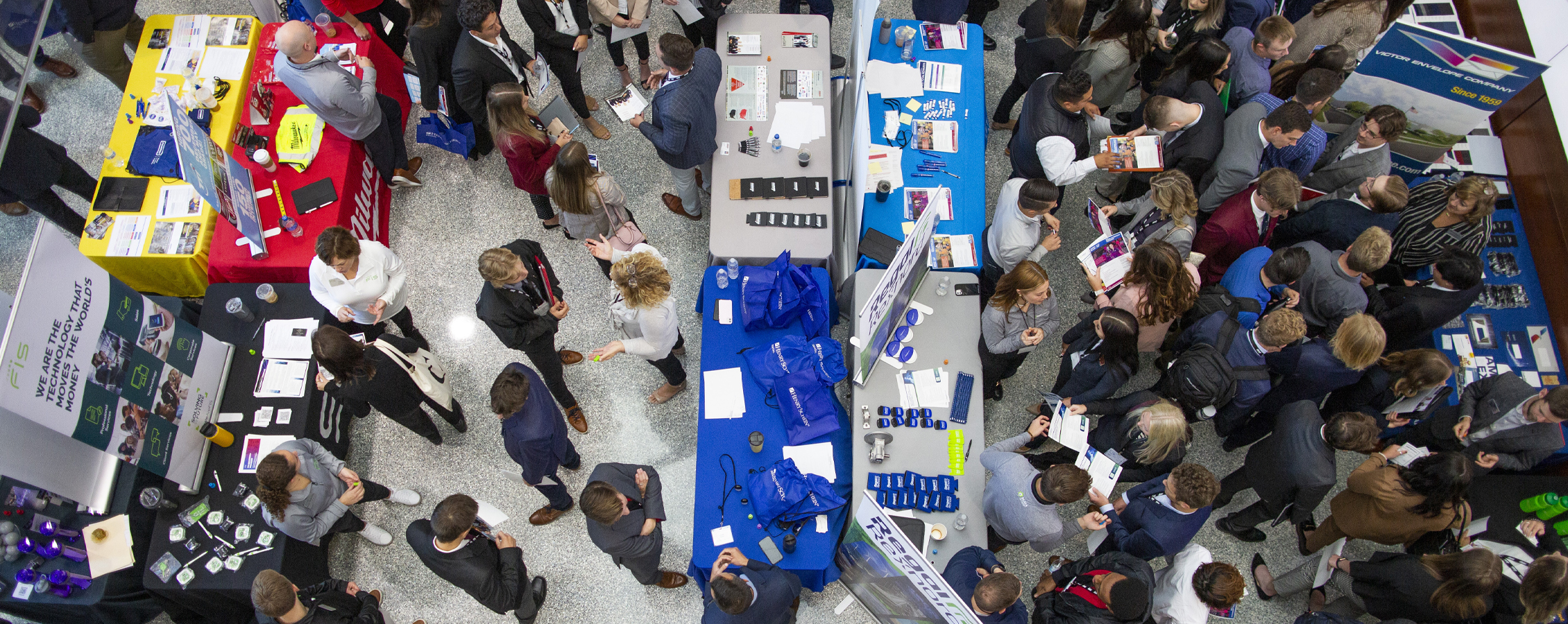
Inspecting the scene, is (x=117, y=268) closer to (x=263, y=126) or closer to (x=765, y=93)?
(x=263, y=126)

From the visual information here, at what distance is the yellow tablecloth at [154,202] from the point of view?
17.8 ft

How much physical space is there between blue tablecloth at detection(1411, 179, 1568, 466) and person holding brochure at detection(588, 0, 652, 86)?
19.5 ft

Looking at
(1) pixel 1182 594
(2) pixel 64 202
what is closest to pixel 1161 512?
(1) pixel 1182 594

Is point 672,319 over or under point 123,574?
over

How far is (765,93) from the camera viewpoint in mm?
6035

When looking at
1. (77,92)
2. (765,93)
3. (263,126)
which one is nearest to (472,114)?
(263,126)

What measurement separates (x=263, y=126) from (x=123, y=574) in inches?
127

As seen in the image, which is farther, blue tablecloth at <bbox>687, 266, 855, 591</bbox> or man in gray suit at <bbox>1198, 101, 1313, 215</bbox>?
man in gray suit at <bbox>1198, 101, 1313, 215</bbox>

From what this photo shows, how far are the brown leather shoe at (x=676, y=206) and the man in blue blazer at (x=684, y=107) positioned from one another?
2.47 feet

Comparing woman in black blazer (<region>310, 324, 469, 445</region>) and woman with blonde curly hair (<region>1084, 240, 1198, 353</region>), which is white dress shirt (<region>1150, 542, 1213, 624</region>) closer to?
woman with blonde curly hair (<region>1084, 240, 1198, 353</region>)

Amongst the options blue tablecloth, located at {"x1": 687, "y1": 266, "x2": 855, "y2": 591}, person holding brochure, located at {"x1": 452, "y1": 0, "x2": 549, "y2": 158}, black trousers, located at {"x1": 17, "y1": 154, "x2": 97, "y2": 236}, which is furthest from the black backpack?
black trousers, located at {"x1": 17, "y1": 154, "x2": 97, "y2": 236}

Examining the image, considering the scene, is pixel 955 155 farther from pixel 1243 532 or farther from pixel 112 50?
pixel 112 50

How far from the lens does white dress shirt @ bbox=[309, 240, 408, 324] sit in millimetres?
4773

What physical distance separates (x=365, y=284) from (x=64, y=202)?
3246mm
